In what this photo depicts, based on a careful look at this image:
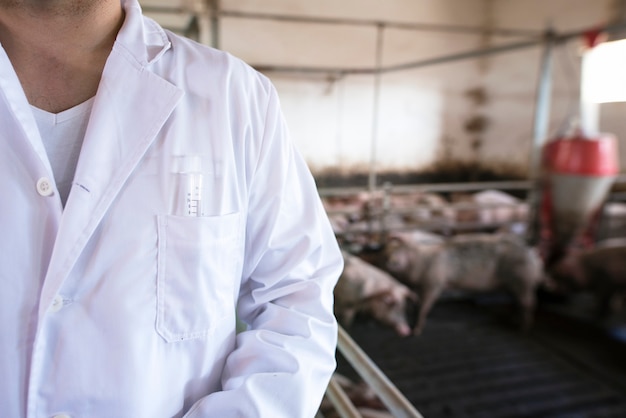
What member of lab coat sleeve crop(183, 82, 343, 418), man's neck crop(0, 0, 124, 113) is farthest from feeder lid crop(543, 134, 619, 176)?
man's neck crop(0, 0, 124, 113)

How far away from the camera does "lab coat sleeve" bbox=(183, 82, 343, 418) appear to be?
75 centimetres

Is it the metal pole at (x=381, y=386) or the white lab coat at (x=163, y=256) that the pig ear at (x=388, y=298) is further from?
the white lab coat at (x=163, y=256)

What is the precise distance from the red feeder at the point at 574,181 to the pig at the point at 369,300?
1.31 m

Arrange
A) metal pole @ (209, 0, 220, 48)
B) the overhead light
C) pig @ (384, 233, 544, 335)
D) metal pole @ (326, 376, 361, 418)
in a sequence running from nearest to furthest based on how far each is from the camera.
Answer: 1. metal pole @ (326, 376, 361, 418)
2. metal pole @ (209, 0, 220, 48)
3. the overhead light
4. pig @ (384, 233, 544, 335)

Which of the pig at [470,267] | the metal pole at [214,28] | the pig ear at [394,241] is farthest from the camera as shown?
the pig ear at [394,241]

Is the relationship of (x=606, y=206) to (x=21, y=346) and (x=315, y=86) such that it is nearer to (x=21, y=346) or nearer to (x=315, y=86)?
(x=315, y=86)

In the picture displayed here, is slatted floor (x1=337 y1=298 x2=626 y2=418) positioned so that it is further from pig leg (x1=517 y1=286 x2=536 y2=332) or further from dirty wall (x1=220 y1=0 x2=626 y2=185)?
dirty wall (x1=220 y1=0 x2=626 y2=185)

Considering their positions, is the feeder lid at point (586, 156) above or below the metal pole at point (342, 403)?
above

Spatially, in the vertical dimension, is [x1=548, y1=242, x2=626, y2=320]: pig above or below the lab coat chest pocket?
below

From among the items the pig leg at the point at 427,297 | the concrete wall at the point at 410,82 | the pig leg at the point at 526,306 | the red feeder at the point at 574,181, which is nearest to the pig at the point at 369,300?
the pig leg at the point at 427,297

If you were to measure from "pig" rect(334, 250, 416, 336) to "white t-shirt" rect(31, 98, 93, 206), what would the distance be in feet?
8.91

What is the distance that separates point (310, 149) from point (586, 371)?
3925 mm

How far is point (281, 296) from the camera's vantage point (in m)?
0.83

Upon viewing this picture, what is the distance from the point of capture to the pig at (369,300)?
337cm
